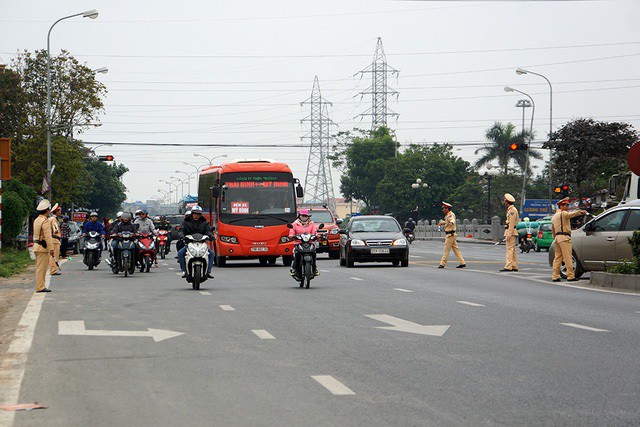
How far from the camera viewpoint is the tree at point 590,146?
6112 cm

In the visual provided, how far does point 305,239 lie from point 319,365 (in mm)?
11496

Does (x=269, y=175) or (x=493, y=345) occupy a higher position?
(x=269, y=175)

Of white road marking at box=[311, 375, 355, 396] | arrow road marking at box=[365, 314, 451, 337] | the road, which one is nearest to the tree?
the road

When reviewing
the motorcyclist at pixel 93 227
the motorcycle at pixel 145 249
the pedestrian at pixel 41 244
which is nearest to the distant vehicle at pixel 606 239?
the motorcycle at pixel 145 249

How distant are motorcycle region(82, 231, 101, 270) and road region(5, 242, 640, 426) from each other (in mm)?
11760

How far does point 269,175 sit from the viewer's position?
32.8 m

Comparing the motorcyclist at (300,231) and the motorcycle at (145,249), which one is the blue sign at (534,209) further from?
the motorcyclist at (300,231)

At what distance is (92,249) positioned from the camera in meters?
30.6

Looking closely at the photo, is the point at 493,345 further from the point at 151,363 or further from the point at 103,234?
the point at 103,234

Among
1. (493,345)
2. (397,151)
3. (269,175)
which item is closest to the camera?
(493,345)

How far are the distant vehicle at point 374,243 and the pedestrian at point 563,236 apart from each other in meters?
7.42

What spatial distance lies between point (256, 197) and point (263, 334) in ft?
65.4

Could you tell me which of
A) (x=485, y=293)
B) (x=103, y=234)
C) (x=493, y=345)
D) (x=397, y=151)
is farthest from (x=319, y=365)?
(x=397, y=151)

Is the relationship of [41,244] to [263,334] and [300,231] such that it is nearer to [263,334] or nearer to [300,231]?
[300,231]
